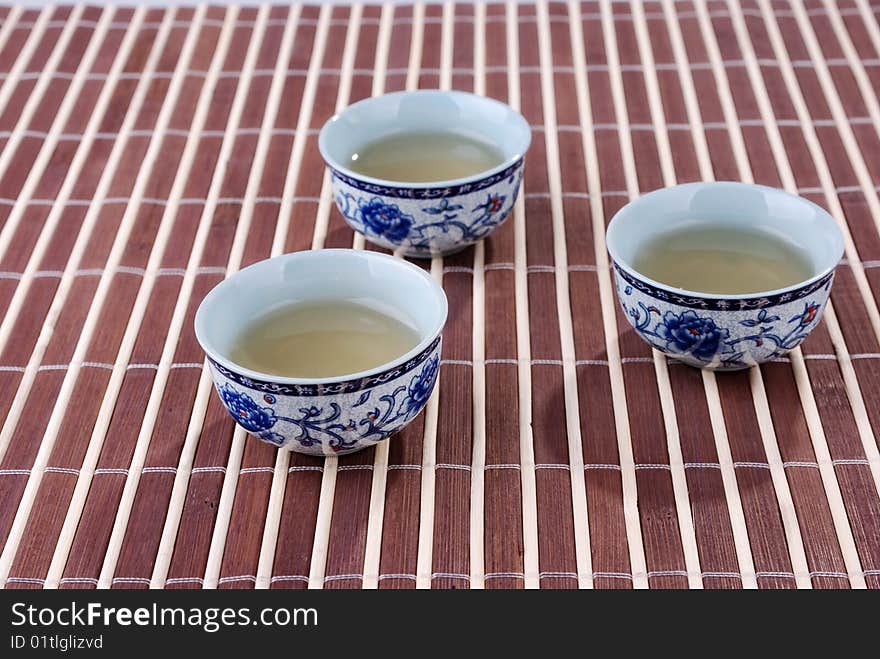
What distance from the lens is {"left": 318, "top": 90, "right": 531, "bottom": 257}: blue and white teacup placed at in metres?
0.93

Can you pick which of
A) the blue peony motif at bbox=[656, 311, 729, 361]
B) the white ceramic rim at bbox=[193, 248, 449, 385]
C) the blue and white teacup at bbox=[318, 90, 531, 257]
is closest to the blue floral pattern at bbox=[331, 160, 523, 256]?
the blue and white teacup at bbox=[318, 90, 531, 257]

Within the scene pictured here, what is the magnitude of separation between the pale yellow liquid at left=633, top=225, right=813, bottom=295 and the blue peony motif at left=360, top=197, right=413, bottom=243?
0.69 ft

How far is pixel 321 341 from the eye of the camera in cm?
81

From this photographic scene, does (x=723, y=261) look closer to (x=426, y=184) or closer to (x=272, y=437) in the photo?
(x=426, y=184)

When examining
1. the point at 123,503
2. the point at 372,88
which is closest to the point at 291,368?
the point at 123,503

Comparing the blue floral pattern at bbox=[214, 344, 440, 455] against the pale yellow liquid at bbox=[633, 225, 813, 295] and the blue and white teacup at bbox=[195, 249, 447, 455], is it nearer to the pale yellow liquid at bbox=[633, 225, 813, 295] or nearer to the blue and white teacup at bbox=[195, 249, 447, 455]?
the blue and white teacup at bbox=[195, 249, 447, 455]

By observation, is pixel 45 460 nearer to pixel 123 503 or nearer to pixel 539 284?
pixel 123 503

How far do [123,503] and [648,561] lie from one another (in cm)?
37

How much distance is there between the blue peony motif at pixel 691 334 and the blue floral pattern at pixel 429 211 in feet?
0.70

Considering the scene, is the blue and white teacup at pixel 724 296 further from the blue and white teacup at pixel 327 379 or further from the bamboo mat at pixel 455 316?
the blue and white teacup at pixel 327 379

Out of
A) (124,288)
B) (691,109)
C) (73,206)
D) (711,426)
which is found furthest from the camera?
(691,109)

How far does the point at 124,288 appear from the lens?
0.99 meters

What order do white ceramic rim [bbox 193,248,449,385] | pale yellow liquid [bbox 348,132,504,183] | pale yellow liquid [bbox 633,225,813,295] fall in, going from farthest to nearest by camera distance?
pale yellow liquid [bbox 348,132,504,183]
pale yellow liquid [bbox 633,225,813,295]
white ceramic rim [bbox 193,248,449,385]

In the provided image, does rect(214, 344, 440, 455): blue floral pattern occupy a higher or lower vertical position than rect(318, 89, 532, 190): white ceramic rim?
lower
